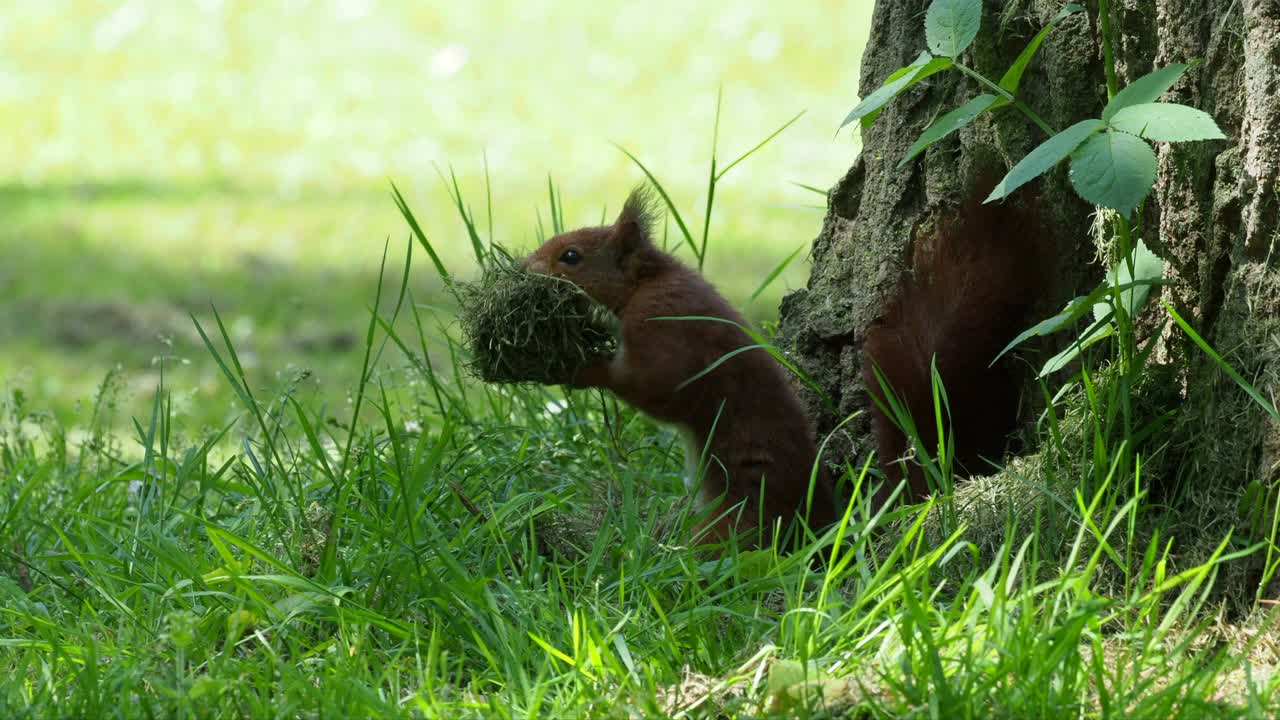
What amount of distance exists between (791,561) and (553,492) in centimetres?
69

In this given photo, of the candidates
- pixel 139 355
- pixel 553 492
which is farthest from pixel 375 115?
pixel 553 492

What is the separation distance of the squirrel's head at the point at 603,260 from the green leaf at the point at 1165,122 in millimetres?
1283

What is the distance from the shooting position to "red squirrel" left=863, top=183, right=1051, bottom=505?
2.79 metres

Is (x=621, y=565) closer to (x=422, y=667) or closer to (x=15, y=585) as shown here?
(x=422, y=667)

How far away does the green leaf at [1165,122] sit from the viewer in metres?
2.03

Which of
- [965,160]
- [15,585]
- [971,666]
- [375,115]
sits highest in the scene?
[375,115]

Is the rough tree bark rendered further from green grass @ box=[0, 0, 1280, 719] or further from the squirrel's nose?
the squirrel's nose

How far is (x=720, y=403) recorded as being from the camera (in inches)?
118

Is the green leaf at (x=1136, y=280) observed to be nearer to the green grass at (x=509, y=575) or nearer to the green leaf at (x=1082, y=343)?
the green leaf at (x=1082, y=343)

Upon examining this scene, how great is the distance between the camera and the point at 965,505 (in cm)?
259

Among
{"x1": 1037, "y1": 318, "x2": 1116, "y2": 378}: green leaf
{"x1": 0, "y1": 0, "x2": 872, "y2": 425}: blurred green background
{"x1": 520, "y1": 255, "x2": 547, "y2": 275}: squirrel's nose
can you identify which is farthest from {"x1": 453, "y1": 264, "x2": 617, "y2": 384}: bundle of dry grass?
{"x1": 0, "y1": 0, "x2": 872, "y2": 425}: blurred green background

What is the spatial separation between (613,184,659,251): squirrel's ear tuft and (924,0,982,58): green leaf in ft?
3.23

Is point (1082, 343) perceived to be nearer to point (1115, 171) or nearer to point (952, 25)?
point (1115, 171)

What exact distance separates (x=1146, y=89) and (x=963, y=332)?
741mm
